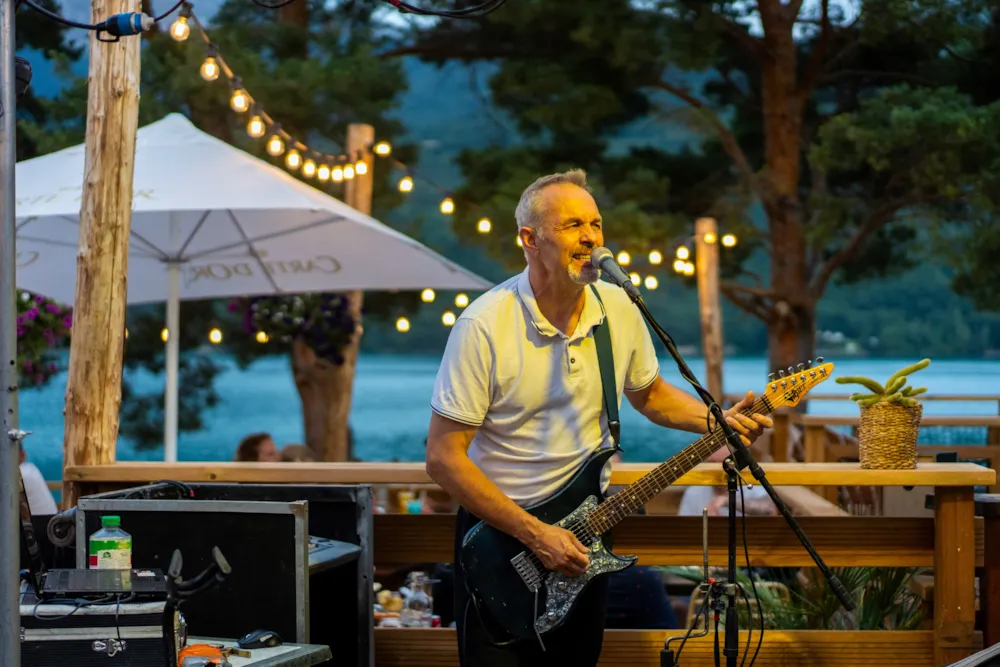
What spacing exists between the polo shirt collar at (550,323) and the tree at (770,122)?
961 cm

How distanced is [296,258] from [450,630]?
3856 millimetres

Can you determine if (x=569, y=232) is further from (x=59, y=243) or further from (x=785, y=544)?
(x=59, y=243)

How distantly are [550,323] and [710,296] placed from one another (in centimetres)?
822

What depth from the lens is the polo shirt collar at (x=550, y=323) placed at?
3.16 metres

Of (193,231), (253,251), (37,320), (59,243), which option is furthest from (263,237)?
(37,320)

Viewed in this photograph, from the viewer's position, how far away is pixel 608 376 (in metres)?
3.22

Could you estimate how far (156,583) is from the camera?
2764 mm

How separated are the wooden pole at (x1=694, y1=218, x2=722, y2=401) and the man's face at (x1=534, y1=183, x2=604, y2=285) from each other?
8217mm

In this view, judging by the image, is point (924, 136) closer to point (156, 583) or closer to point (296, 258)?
point (296, 258)

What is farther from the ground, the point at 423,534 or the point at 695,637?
the point at 423,534

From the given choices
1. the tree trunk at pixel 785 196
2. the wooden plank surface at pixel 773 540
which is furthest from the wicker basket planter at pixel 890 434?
the tree trunk at pixel 785 196

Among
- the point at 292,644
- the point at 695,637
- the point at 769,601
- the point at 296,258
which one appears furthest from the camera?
the point at 296,258

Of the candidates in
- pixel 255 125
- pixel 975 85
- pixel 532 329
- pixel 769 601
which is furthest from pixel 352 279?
pixel 975 85

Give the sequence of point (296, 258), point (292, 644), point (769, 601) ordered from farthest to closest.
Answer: point (296, 258) → point (769, 601) → point (292, 644)
